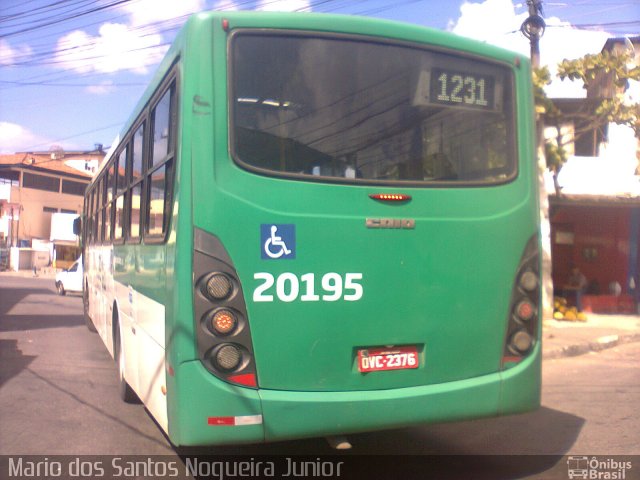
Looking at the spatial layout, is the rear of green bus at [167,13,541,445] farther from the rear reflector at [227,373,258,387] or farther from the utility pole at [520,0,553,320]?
the utility pole at [520,0,553,320]

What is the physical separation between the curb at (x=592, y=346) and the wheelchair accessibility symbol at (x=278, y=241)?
831cm

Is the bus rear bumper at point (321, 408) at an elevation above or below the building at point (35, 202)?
below

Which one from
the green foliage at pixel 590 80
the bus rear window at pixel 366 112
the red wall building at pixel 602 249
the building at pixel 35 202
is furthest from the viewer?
the building at pixel 35 202

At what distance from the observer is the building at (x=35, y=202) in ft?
170

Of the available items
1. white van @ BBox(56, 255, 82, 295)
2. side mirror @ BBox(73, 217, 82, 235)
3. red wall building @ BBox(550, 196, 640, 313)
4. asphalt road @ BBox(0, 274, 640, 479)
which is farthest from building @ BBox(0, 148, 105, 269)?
asphalt road @ BBox(0, 274, 640, 479)

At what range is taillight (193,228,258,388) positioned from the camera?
395 cm

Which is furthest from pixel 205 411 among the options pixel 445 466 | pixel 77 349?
pixel 77 349

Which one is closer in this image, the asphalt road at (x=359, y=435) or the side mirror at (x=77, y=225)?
the asphalt road at (x=359, y=435)

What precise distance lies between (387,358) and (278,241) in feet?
3.39

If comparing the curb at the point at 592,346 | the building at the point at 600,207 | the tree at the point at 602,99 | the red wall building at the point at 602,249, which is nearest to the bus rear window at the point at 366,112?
the curb at the point at 592,346

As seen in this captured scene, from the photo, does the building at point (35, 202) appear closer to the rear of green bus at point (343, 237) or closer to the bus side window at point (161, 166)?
the bus side window at point (161, 166)

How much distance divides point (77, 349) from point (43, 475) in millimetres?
6703

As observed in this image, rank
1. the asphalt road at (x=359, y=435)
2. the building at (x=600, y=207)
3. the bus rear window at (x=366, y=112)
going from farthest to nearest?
the building at (x=600, y=207)
the asphalt road at (x=359, y=435)
the bus rear window at (x=366, y=112)

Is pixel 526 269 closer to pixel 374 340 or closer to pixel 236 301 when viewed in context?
pixel 374 340
